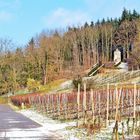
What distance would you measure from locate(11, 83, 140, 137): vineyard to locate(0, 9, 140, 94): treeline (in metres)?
39.8

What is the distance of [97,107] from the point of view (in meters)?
29.3

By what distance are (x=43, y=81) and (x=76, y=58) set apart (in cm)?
1429

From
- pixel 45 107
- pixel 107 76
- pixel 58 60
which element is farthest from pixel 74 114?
pixel 58 60

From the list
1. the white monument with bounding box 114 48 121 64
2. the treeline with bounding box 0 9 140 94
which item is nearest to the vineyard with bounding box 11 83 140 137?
the treeline with bounding box 0 9 140 94

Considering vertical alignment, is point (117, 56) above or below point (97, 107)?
above

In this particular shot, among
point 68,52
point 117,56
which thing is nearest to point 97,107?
point 117,56

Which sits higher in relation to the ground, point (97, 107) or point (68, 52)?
point (68, 52)

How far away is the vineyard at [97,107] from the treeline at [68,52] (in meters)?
39.8

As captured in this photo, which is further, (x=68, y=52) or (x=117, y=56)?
(x=68, y=52)

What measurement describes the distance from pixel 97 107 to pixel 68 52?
81.3 metres

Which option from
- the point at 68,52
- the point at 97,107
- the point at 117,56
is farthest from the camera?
the point at 68,52

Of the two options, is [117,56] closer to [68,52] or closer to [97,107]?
[68,52]

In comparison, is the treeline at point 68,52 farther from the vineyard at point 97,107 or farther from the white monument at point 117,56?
the vineyard at point 97,107

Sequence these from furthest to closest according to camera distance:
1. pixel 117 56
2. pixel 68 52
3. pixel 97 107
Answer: pixel 68 52
pixel 117 56
pixel 97 107
